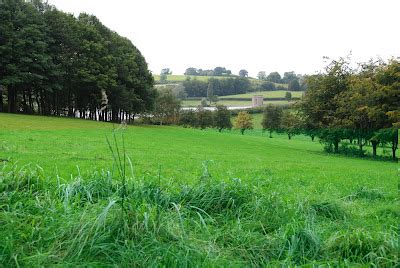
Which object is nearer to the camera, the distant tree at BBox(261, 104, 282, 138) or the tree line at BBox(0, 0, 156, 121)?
the tree line at BBox(0, 0, 156, 121)

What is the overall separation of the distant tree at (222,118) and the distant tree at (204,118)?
141 centimetres

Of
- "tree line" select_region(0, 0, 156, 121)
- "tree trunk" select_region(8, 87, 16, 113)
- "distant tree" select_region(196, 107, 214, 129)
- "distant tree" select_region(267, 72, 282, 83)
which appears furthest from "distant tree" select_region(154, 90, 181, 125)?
"distant tree" select_region(267, 72, 282, 83)

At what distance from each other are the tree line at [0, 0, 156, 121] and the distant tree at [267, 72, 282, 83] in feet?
398

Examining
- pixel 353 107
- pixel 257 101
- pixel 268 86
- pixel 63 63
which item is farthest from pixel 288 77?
pixel 353 107

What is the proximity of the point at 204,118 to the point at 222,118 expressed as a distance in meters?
5.08

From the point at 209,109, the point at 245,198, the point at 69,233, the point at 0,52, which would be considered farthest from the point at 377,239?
the point at 209,109

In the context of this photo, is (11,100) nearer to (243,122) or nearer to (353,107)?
(353,107)

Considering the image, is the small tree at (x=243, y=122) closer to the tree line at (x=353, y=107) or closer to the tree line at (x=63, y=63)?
the tree line at (x=63, y=63)

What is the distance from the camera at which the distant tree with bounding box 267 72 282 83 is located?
18062 cm

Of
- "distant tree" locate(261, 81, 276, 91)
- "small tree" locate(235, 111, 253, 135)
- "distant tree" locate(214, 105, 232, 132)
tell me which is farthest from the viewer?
"distant tree" locate(261, 81, 276, 91)

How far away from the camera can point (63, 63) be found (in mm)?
57656

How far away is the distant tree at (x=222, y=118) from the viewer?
9719cm

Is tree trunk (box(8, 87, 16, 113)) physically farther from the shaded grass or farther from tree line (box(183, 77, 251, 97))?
tree line (box(183, 77, 251, 97))

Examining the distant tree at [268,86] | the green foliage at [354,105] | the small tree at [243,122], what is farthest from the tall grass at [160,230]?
the distant tree at [268,86]
